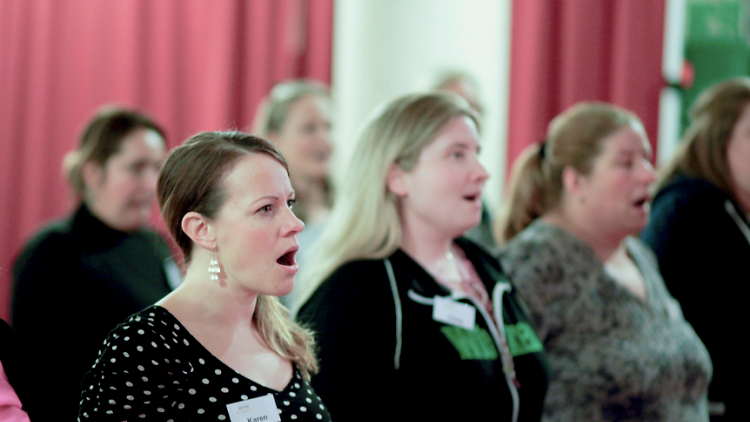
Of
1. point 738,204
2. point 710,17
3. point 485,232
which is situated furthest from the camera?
point 710,17

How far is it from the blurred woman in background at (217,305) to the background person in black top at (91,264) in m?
0.98

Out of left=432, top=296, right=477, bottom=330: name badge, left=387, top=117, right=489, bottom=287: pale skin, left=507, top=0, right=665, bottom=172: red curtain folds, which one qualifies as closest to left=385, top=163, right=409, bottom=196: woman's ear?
left=387, top=117, right=489, bottom=287: pale skin

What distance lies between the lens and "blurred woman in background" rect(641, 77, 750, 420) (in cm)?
287

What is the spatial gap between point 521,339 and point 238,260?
113 centimetres

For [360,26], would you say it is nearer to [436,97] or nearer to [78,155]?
[78,155]

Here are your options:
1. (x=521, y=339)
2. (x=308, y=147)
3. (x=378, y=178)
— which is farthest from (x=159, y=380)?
(x=308, y=147)

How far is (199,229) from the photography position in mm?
1395

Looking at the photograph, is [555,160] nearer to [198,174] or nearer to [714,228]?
[714,228]

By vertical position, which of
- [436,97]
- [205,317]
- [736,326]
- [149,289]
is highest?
[436,97]

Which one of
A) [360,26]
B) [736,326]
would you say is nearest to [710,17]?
[360,26]

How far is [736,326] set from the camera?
2.85 meters

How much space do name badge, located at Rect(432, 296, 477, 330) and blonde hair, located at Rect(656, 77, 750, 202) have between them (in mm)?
1484

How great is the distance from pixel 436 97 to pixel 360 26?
8.62 ft

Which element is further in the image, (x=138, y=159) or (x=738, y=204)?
(x=738, y=204)
